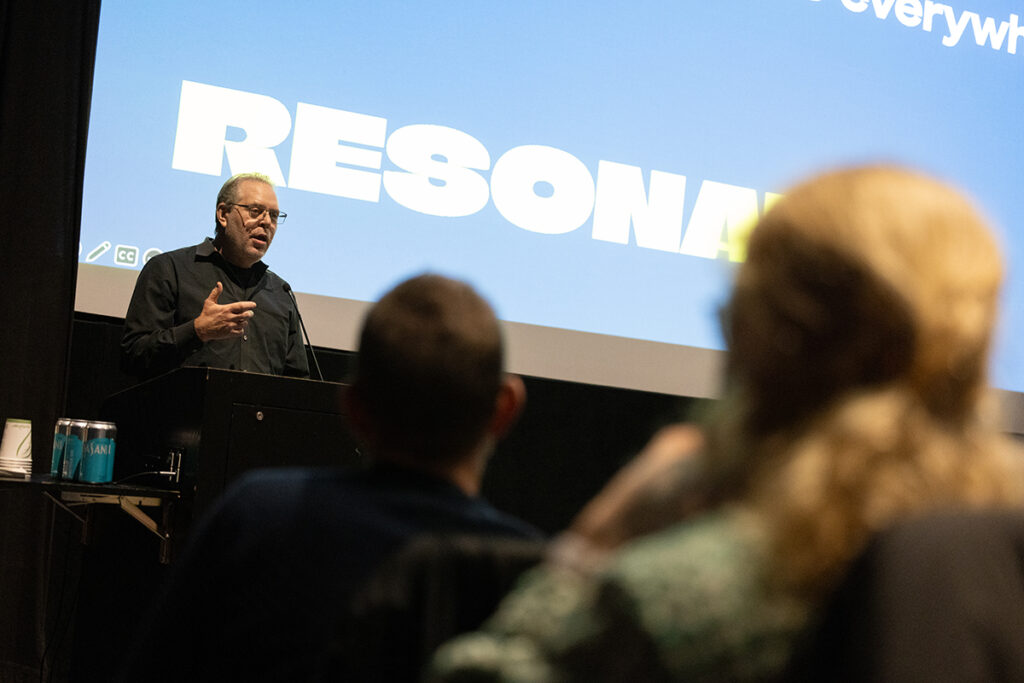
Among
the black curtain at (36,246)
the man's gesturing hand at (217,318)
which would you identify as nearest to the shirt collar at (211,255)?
the black curtain at (36,246)

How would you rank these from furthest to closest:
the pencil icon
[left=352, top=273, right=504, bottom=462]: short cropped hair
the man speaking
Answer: the pencil icon < the man speaking < [left=352, top=273, right=504, bottom=462]: short cropped hair

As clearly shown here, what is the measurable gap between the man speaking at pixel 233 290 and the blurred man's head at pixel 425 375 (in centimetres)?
219

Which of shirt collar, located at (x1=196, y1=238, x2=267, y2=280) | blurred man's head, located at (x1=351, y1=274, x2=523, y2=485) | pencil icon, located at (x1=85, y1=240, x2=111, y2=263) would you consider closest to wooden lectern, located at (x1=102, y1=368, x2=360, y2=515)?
shirt collar, located at (x1=196, y1=238, x2=267, y2=280)

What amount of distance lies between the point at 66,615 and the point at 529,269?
215 cm

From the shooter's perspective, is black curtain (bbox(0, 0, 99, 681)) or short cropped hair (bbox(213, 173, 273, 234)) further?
black curtain (bbox(0, 0, 99, 681))

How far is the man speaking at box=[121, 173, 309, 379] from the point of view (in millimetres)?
3303

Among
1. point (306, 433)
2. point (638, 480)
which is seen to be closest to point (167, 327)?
point (306, 433)

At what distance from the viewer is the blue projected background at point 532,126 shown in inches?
150

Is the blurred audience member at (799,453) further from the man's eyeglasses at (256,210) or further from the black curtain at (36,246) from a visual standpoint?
the black curtain at (36,246)

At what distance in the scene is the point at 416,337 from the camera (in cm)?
108

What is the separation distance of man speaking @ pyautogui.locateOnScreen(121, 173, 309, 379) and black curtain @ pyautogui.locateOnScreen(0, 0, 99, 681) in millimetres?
628

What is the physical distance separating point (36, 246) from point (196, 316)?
0.79 m

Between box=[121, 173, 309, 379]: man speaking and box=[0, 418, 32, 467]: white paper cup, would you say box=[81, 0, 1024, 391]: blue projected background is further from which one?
box=[0, 418, 32, 467]: white paper cup

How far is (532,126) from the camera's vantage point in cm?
428
